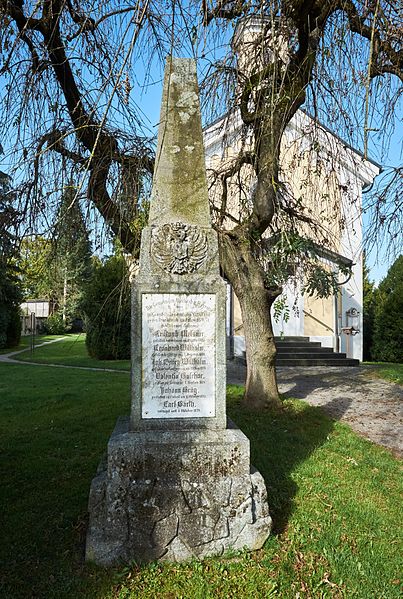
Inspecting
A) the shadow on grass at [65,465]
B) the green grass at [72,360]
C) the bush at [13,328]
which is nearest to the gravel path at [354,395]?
the shadow on grass at [65,465]

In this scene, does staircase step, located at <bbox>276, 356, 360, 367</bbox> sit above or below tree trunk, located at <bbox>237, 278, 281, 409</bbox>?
below

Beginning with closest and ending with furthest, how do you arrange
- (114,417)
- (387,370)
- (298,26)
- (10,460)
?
(298,26), (10,460), (114,417), (387,370)

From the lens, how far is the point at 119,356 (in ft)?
55.8

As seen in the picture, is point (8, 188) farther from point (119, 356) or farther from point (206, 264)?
point (119, 356)

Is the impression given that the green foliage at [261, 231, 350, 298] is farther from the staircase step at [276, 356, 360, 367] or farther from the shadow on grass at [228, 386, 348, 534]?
the staircase step at [276, 356, 360, 367]

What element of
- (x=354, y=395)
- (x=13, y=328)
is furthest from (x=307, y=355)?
(x=13, y=328)

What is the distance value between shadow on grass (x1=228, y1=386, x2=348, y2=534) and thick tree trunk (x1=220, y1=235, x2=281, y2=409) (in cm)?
45

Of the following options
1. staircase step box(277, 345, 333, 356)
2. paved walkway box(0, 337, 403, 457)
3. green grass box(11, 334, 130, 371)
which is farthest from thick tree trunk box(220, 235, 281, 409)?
staircase step box(277, 345, 333, 356)

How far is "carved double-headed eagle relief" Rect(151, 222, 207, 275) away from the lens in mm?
3650

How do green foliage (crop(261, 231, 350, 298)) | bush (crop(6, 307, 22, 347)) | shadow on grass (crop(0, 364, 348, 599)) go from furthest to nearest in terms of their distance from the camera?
bush (crop(6, 307, 22, 347)), green foliage (crop(261, 231, 350, 298)), shadow on grass (crop(0, 364, 348, 599))

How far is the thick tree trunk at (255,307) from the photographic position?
24.2ft

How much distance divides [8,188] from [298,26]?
11.5 ft

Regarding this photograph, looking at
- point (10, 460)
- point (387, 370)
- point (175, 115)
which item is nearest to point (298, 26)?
point (175, 115)

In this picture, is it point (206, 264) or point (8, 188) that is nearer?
point (206, 264)
